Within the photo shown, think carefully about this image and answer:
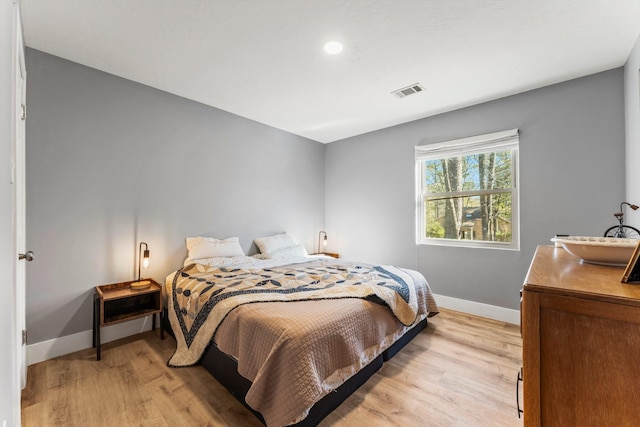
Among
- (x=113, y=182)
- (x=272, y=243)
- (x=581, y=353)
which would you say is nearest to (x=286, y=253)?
(x=272, y=243)

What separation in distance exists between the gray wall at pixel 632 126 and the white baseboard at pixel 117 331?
1.45m

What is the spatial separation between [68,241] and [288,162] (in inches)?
110

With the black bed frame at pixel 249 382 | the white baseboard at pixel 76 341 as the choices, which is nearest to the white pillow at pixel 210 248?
the white baseboard at pixel 76 341

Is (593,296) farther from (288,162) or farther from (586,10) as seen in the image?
(288,162)

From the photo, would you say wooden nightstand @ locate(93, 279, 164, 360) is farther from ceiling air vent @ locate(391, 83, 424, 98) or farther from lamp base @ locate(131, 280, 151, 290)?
ceiling air vent @ locate(391, 83, 424, 98)

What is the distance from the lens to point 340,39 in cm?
211

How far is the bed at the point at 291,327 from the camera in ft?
4.88

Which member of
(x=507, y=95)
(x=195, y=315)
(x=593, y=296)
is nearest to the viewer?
(x=593, y=296)

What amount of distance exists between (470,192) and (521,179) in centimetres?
54

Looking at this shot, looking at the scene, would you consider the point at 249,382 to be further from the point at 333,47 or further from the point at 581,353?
the point at 333,47

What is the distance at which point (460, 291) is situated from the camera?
341 cm

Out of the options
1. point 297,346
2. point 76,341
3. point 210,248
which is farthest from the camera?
point 210,248

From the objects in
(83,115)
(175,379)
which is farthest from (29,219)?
(175,379)

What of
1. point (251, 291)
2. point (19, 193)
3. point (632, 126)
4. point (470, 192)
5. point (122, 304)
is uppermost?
point (632, 126)
